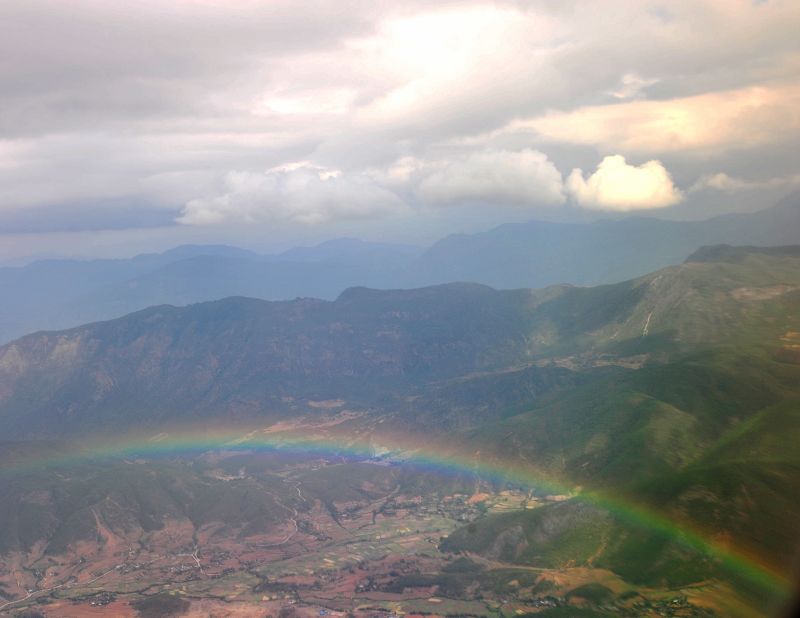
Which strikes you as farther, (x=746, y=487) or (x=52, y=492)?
(x=52, y=492)

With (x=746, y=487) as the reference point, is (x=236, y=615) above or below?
below

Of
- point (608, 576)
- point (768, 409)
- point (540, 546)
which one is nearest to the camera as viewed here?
point (608, 576)

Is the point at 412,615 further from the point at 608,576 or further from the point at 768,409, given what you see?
the point at 768,409

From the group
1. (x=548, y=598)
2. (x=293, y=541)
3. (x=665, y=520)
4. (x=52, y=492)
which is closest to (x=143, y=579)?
(x=293, y=541)

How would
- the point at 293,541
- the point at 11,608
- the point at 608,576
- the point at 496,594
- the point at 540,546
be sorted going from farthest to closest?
the point at 293,541, the point at 11,608, the point at 540,546, the point at 496,594, the point at 608,576

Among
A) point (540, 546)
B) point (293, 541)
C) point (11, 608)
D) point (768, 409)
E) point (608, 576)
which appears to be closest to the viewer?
point (608, 576)

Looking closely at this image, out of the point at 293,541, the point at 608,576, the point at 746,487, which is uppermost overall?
the point at 746,487

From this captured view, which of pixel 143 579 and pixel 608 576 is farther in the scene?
pixel 143 579

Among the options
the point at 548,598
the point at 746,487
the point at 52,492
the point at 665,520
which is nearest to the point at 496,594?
the point at 548,598

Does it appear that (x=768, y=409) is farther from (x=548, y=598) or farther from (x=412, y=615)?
(x=412, y=615)
